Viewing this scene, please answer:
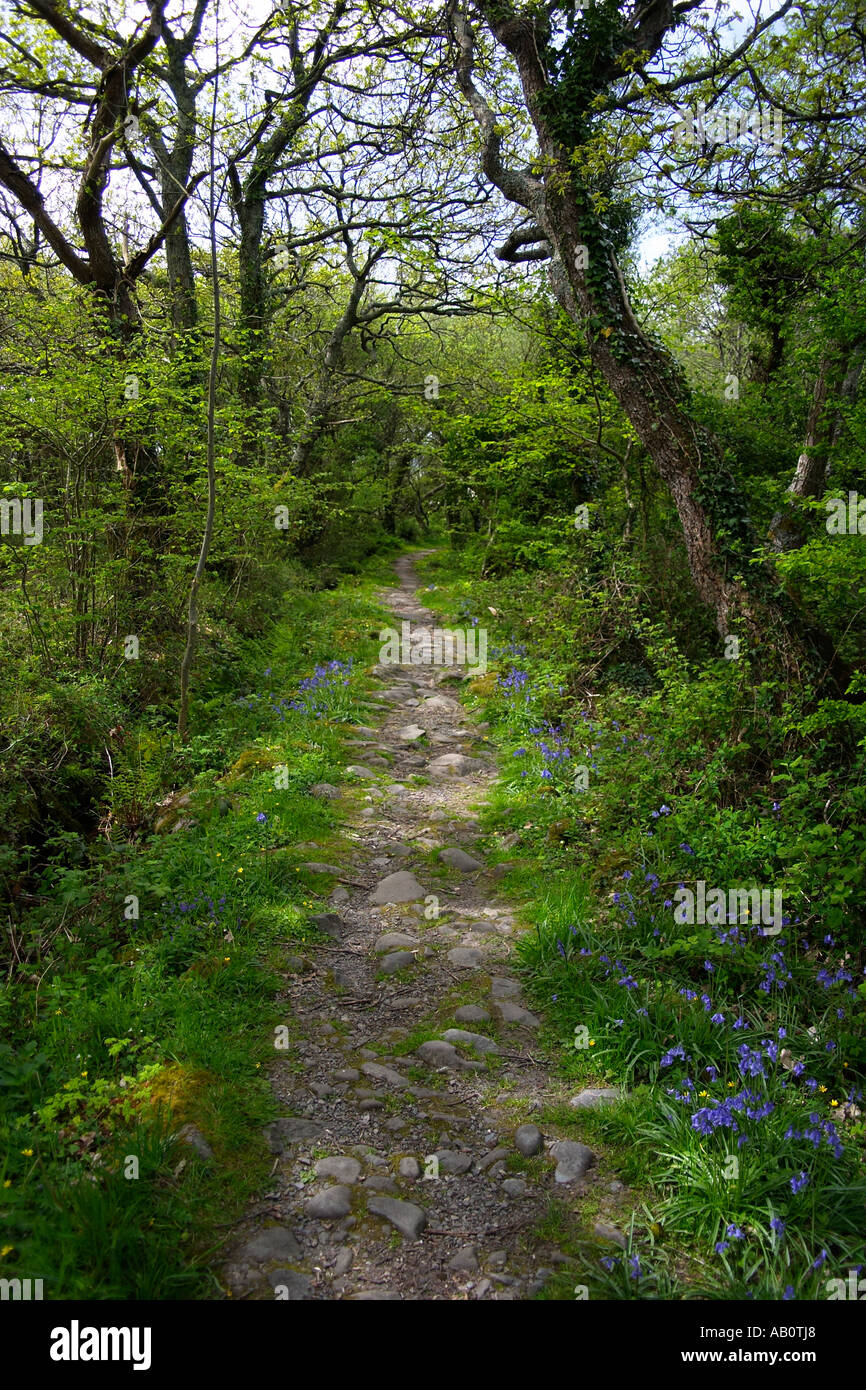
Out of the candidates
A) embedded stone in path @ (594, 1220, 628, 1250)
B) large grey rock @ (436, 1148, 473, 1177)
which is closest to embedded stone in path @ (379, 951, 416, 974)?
large grey rock @ (436, 1148, 473, 1177)

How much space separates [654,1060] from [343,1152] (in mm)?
1450

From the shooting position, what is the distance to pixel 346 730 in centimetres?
795

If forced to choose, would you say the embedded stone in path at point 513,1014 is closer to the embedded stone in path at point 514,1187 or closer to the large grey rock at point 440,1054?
the large grey rock at point 440,1054

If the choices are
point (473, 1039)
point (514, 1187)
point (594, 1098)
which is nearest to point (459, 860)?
point (473, 1039)

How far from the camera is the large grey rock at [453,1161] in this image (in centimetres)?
294

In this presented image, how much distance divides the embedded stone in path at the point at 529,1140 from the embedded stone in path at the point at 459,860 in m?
2.39

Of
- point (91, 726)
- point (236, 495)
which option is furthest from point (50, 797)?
point (236, 495)

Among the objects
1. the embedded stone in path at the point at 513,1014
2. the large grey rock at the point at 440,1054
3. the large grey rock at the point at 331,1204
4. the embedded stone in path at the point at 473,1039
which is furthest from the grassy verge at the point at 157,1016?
the embedded stone in path at the point at 513,1014

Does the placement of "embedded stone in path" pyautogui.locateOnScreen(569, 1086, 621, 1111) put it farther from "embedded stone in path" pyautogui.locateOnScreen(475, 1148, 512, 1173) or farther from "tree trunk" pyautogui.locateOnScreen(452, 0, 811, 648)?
"tree trunk" pyautogui.locateOnScreen(452, 0, 811, 648)

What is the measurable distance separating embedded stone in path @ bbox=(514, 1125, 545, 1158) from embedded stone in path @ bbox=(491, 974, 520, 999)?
0.90 metres

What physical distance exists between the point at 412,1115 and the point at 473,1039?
1.84 ft

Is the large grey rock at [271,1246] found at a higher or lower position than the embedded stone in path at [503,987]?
lower

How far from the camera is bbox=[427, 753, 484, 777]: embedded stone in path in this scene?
7.27 m

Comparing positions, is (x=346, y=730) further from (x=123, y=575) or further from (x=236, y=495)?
(x=236, y=495)
